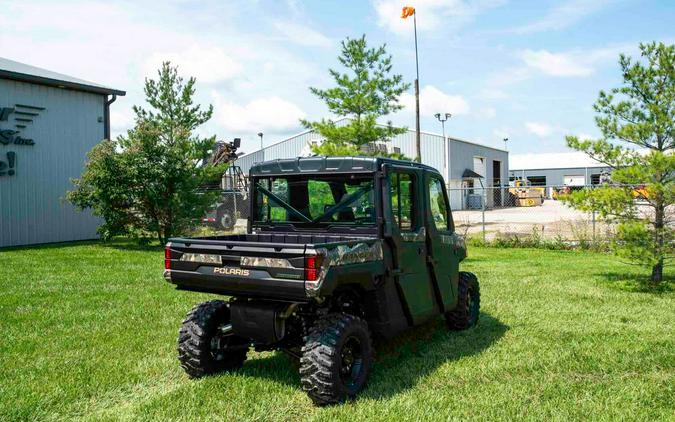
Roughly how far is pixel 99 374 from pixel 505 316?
16.1 ft

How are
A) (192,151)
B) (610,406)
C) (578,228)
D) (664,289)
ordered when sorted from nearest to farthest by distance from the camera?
(610,406), (664,289), (578,228), (192,151)

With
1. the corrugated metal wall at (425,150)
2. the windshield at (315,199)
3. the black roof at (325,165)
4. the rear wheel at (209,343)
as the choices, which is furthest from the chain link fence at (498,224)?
the rear wheel at (209,343)

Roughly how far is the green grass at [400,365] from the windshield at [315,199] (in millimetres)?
1425

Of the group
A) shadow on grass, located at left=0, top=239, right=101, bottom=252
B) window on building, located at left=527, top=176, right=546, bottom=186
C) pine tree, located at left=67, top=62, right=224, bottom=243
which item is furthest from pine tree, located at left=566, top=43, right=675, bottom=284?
window on building, located at left=527, top=176, right=546, bottom=186

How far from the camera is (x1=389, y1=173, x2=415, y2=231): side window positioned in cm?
557

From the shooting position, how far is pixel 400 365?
18.5ft

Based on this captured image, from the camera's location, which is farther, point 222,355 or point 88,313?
point 88,313

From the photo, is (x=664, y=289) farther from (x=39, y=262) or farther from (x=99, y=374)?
(x=39, y=262)

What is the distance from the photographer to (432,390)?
4.88 metres

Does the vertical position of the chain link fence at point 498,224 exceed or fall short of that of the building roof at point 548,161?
it falls short

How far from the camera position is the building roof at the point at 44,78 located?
18.3 metres

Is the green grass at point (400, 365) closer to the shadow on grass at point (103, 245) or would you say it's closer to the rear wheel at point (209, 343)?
the rear wheel at point (209, 343)

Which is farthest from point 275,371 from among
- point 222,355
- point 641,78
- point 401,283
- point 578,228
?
point 578,228

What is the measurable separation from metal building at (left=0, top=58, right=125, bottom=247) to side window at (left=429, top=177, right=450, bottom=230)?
15.4 metres
